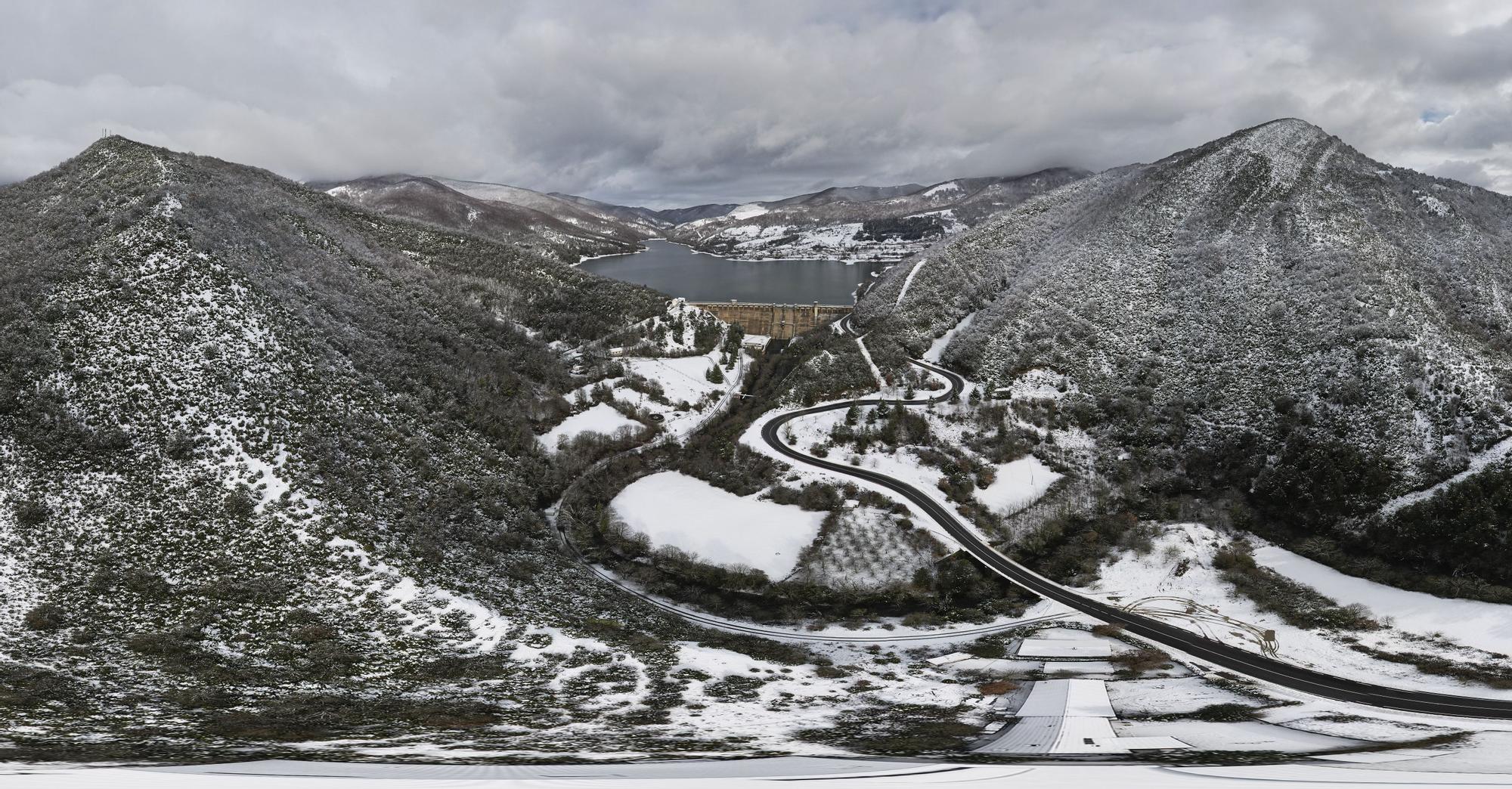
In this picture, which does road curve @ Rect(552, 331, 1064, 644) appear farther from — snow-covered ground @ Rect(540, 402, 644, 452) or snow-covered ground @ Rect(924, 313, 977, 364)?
snow-covered ground @ Rect(924, 313, 977, 364)

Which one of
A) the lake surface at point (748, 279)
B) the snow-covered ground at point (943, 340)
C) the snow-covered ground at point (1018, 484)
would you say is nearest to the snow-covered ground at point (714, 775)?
the snow-covered ground at point (1018, 484)

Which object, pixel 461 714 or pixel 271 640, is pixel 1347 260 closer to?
pixel 461 714

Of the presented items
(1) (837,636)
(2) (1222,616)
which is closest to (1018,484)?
(2) (1222,616)

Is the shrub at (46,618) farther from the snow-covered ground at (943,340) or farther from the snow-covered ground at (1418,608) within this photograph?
the snow-covered ground at (943,340)

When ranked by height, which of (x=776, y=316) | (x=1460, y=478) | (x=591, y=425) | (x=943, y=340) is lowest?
(x=1460, y=478)

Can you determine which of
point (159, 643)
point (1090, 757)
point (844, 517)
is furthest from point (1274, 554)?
point (159, 643)

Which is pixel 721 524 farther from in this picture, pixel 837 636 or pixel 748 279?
pixel 748 279

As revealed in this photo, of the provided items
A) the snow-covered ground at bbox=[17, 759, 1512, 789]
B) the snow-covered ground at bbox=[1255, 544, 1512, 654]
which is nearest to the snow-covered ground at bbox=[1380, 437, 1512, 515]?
the snow-covered ground at bbox=[1255, 544, 1512, 654]
